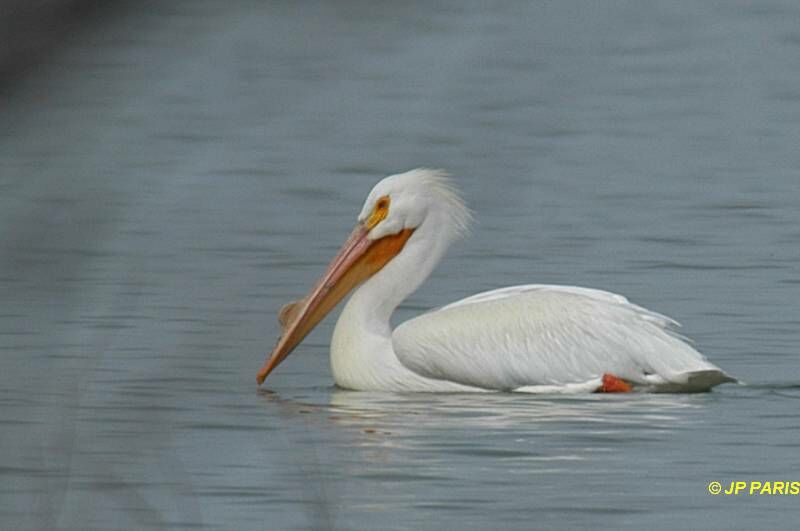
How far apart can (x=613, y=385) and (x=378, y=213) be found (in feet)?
4.69

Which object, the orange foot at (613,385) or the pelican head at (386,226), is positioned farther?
the pelican head at (386,226)

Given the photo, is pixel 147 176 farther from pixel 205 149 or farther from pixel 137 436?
pixel 137 436

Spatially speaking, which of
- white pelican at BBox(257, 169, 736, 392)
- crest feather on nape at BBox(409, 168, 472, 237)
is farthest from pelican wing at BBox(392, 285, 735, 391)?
crest feather on nape at BBox(409, 168, 472, 237)

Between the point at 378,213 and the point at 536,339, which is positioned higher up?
the point at 378,213

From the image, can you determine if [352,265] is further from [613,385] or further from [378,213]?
[613,385]

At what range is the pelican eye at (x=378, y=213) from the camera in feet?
26.7

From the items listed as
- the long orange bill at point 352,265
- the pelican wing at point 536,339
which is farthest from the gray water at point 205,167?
the long orange bill at point 352,265

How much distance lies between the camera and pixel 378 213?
815 cm

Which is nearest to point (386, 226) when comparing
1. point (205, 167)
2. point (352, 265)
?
point (352, 265)

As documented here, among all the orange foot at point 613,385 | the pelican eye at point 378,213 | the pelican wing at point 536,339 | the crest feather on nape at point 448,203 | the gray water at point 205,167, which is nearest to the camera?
the gray water at point 205,167

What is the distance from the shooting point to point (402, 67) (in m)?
1.07

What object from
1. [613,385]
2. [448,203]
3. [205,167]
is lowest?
[613,385]

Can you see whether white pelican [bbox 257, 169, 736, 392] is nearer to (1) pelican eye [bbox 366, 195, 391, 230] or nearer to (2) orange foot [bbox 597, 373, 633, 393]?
(2) orange foot [bbox 597, 373, 633, 393]

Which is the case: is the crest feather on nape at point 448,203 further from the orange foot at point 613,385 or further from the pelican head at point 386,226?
the orange foot at point 613,385
